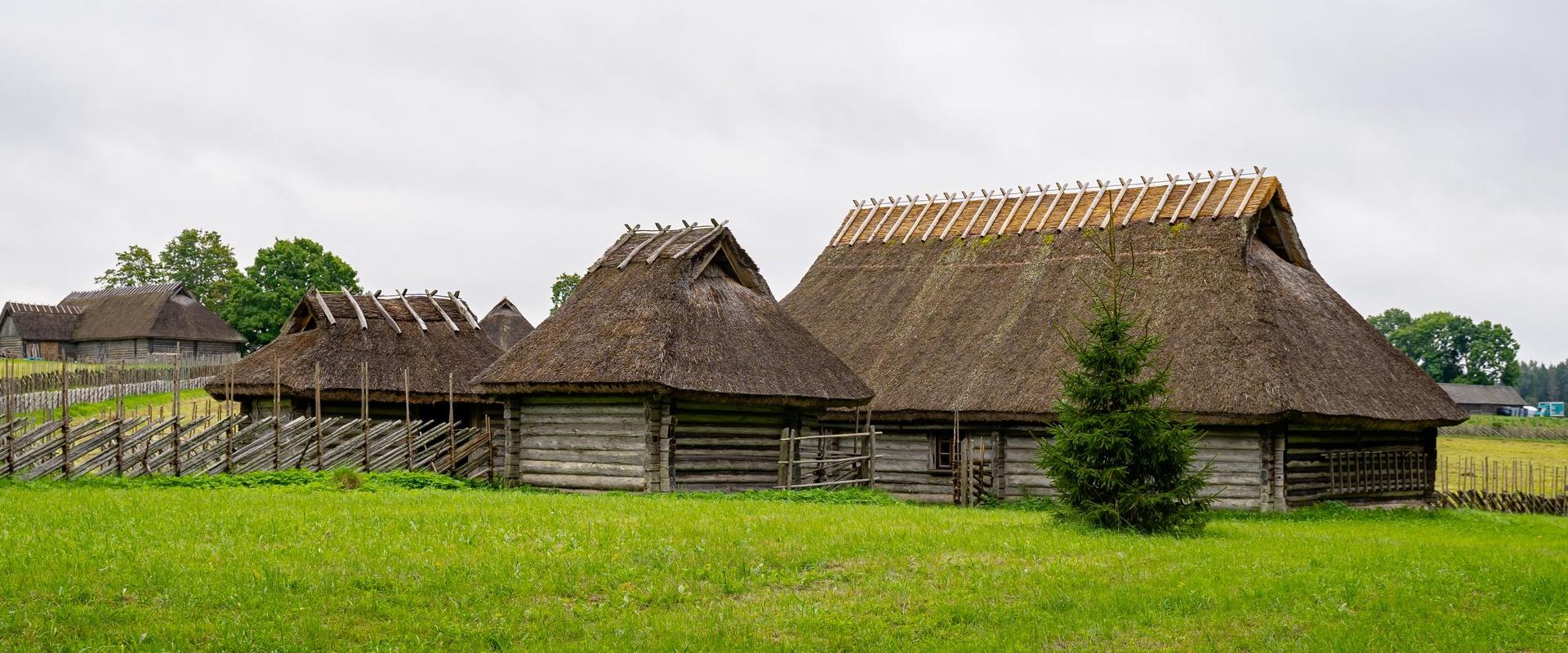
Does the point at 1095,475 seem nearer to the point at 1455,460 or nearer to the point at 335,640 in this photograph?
the point at 335,640

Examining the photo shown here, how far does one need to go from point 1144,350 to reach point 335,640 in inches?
469

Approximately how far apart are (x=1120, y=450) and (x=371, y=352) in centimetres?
2137

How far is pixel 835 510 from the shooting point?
22375 mm

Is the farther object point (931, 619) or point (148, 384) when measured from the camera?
point (148, 384)

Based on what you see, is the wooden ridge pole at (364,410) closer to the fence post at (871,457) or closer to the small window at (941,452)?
the fence post at (871,457)

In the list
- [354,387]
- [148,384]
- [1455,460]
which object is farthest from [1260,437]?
[148,384]

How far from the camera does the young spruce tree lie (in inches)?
736

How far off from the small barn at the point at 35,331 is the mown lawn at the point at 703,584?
60807mm

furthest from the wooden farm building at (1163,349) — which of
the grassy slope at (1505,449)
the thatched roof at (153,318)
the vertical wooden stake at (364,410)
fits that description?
the thatched roof at (153,318)

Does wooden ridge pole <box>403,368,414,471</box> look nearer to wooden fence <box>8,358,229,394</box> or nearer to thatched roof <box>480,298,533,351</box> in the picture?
wooden fence <box>8,358,229,394</box>

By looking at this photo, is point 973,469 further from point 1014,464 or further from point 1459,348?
point 1459,348

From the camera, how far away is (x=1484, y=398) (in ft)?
370

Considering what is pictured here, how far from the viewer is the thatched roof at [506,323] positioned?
189 feet

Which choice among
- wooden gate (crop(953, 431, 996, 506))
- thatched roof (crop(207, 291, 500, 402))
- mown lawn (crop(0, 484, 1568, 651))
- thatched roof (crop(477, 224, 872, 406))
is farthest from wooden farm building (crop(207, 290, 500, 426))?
mown lawn (crop(0, 484, 1568, 651))
